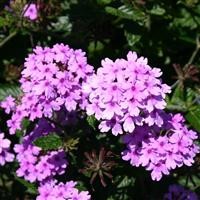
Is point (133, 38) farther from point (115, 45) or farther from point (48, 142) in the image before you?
point (48, 142)

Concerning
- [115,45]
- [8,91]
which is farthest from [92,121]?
[115,45]

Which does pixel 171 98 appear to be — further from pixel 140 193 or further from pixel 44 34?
pixel 44 34

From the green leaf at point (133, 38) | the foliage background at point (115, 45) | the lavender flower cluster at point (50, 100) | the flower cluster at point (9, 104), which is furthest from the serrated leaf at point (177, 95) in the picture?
the flower cluster at point (9, 104)

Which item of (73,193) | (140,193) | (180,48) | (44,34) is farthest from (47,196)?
(180,48)

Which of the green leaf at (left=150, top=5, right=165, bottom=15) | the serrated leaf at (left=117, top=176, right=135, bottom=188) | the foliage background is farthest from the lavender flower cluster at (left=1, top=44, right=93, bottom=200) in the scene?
the green leaf at (left=150, top=5, right=165, bottom=15)

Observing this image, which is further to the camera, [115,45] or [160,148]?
[115,45]

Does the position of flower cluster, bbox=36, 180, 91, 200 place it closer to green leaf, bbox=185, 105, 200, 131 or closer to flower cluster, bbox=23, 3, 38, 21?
green leaf, bbox=185, 105, 200, 131
